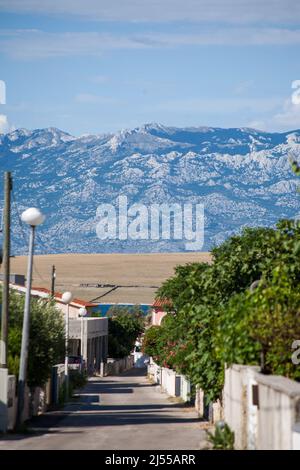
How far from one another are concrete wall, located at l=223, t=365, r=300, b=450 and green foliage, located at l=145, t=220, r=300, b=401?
0.76 meters

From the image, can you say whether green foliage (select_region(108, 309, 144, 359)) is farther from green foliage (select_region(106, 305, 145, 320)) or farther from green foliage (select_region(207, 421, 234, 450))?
green foliage (select_region(207, 421, 234, 450))

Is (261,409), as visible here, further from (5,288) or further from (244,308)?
(5,288)

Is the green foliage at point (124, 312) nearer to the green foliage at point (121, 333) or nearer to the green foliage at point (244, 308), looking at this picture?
the green foliage at point (121, 333)

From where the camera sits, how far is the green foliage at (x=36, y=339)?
135 feet

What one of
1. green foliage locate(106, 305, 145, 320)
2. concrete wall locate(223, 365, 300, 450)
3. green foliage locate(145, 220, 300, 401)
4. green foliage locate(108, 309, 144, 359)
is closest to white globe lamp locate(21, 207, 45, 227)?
green foliage locate(145, 220, 300, 401)

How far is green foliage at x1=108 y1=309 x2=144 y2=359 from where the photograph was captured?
143 meters

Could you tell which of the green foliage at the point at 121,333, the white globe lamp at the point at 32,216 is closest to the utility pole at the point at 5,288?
the white globe lamp at the point at 32,216

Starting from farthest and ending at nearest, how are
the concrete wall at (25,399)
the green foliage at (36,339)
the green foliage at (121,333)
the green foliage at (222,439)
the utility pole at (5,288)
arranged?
1. the green foliage at (121,333)
2. the green foliage at (36,339)
3. the utility pole at (5,288)
4. the concrete wall at (25,399)
5. the green foliage at (222,439)

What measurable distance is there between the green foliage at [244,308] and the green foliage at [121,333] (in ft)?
280

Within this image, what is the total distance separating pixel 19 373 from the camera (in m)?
37.5

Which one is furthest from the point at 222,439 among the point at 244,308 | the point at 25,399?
the point at 25,399

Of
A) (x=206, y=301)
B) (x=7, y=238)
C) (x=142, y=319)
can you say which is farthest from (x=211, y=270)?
(x=142, y=319)

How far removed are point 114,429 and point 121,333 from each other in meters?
111
